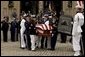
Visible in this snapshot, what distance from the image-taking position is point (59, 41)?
29031mm

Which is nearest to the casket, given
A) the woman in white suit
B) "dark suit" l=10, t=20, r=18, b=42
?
the woman in white suit

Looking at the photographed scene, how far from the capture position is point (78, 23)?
1889cm

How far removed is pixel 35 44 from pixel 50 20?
149 cm

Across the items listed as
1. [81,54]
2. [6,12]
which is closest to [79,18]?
[81,54]

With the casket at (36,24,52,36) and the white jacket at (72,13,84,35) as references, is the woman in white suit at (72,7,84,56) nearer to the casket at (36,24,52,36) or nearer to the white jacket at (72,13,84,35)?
the white jacket at (72,13,84,35)

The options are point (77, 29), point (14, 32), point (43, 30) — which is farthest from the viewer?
point (14, 32)

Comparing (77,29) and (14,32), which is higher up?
(77,29)

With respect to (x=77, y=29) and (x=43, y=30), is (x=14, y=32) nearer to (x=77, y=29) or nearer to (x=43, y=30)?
(x=43, y=30)

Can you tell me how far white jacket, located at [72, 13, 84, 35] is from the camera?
18.8 meters

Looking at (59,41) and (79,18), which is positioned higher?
(79,18)

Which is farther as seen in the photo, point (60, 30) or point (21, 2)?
point (21, 2)

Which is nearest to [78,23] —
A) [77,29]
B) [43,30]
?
[77,29]

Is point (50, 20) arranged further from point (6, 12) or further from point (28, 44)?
point (6, 12)

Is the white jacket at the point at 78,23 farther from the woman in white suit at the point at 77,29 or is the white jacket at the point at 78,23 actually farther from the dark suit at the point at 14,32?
the dark suit at the point at 14,32
